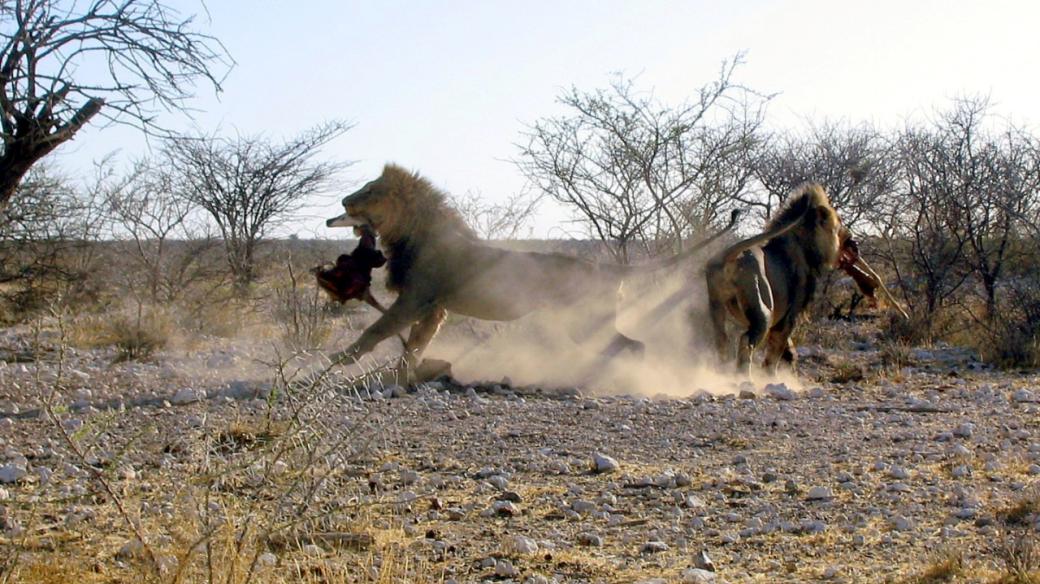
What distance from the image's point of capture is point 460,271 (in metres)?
10.2

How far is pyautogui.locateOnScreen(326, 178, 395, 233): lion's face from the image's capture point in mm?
10320

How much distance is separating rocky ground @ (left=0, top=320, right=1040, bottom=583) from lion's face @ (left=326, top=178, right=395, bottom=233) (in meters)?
1.70

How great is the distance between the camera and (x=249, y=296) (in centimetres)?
1953

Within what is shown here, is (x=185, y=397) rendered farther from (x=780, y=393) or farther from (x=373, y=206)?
(x=780, y=393)

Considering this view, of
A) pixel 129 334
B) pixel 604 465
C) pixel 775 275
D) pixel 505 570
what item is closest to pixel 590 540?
pixel 505 570

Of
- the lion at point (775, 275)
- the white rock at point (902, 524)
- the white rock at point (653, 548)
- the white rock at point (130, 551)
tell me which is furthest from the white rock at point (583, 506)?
the lion at point (775, 275)

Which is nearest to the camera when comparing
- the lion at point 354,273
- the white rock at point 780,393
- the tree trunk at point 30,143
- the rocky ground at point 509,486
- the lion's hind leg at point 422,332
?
the rocky ground at point 509,486

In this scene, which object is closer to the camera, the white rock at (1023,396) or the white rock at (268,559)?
the white rock at (268,559)

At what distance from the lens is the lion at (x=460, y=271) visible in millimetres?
10172

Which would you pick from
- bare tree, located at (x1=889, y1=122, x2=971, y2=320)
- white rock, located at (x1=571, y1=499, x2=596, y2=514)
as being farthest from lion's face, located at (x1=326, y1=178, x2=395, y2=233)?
bare tree, located at (x1=889, y1=122, x2=971, y2=320)

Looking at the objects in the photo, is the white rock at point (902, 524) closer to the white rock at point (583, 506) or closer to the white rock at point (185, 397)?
the white rock at point (583, 506)

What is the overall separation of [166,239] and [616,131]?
33.1ft

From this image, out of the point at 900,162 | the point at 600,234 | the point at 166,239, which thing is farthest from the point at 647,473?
the point at 166,239

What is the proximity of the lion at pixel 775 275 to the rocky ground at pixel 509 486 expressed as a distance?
1532 millimetres
